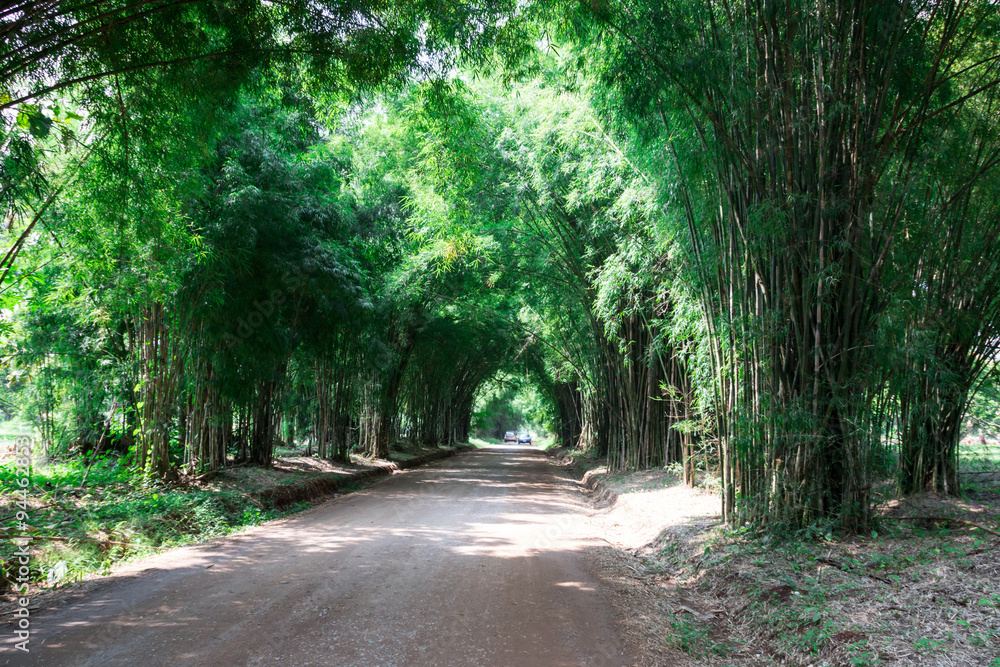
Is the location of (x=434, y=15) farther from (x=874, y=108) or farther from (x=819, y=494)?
(x=819, y=494)

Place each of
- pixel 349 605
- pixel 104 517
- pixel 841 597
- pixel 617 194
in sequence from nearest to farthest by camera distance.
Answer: pixel 841 597 → pixel 349 605 → pixel 104 517 → pixel 617 194

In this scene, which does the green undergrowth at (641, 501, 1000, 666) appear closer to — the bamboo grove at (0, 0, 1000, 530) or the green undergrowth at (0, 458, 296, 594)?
the bamboo grove at (0, 0, 1000, 530)

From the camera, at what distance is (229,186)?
19.7 ft

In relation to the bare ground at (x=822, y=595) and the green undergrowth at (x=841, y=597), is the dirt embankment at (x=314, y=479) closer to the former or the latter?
the bare ground at (x=822, y=595)

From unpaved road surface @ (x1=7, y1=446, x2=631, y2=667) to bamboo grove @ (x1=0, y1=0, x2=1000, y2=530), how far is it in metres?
1.82

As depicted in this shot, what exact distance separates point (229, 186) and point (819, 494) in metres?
6.06

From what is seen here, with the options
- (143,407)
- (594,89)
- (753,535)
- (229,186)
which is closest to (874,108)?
(594,89)

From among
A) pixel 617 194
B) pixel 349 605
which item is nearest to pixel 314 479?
pixel 349 605

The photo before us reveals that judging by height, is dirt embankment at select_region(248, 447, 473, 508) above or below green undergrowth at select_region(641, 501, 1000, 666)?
below

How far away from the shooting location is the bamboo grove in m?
3.76

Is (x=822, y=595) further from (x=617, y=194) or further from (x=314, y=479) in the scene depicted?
(x=314, y=479)

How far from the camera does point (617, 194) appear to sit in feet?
23.6

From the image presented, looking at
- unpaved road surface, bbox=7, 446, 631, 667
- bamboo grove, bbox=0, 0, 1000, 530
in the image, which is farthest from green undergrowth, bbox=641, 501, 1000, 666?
unpaved road surface, bbox=7, 446, 631, 667

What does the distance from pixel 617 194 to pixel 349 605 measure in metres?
5.72
